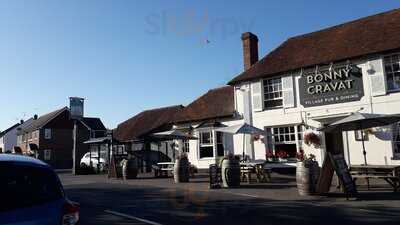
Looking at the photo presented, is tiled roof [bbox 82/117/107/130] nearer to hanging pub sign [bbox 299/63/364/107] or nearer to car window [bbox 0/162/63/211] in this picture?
hanging pub sign [bbox 299/63/364/107]

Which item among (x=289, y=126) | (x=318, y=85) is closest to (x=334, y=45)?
(x=318, y=85)

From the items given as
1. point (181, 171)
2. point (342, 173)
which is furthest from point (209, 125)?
point (342, 173)

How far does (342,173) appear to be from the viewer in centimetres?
1196

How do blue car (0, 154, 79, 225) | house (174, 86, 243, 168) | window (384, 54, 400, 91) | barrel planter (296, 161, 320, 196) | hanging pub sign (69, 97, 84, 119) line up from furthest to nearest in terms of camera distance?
1. hanging pub sign (69, 97, 84, 119)
2. house (174, 86, 243, 168)
3. window (384, 54, 400, 91)
4. barrel planter (296, 161, 320, 196)
5. blue car (0, 154, 79, 225)

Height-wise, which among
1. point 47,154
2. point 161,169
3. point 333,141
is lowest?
point 161,169

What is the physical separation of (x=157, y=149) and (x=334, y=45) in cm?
1491

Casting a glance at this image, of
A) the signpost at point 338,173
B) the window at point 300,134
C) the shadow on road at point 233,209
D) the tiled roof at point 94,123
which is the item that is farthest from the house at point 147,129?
the tiled roof at point 94,123

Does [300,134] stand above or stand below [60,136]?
below

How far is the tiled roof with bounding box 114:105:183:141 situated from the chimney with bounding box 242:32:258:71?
785 cm

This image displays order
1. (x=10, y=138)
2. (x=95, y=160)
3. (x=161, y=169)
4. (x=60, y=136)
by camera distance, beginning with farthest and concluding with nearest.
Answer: (x=10, y=138), (x=60, y=136), (x=95, y=160), (x=161, y=169)

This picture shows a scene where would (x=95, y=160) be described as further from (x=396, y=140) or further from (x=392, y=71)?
(x=392, y=71)

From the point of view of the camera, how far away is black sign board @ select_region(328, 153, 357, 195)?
11938mm

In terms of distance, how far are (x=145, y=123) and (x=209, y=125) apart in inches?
403

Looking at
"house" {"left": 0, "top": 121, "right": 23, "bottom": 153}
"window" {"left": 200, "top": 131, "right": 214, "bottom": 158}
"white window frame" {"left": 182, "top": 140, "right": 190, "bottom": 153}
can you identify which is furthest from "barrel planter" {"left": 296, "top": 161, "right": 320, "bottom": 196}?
"house" {"left": 0, "top": 121, "right": 23, "bottom": 153}
